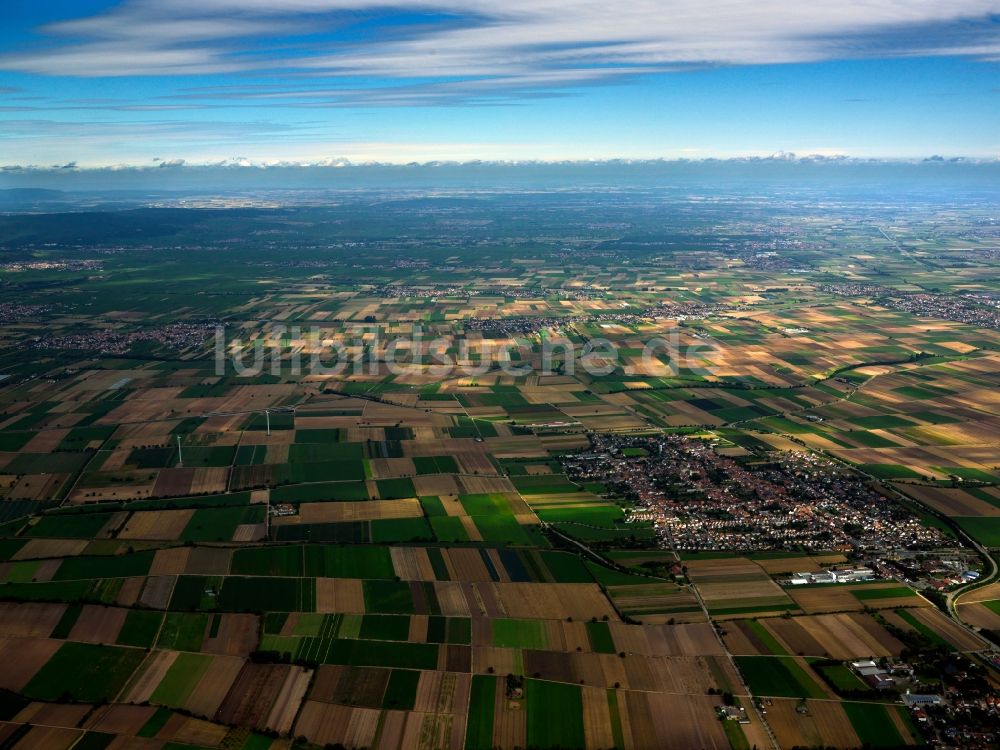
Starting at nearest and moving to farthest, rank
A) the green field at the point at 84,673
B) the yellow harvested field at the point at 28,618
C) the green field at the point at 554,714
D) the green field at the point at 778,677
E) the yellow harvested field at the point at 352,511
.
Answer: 1. the green field at the point at 554,714
2. the green field at the point at 84,673
3. the green field at the point at 778,677
4. the yellow harvested field at the point at 28,618
5. the yellow harvested field at the point at 352,511

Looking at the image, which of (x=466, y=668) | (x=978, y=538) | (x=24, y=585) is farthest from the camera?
(x=978, y=538)

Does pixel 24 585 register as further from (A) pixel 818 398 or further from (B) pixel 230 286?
(B) pixel 230 286

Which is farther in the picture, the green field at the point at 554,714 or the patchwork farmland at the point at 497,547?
the patchwork farmland at the point at 497,547

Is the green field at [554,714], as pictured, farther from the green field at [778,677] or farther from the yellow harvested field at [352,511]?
the yellow harvested field at [352,511]

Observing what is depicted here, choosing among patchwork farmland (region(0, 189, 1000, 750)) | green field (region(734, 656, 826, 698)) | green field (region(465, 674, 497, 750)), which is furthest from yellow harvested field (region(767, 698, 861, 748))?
green field (region(465, 674, 497, 750))

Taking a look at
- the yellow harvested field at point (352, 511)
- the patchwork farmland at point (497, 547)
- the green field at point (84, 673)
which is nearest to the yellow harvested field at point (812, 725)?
the patchwork farmland at point (497, 547)

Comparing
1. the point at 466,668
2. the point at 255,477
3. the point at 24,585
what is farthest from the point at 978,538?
the point at 24,585

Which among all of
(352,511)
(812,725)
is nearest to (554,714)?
(812,725)

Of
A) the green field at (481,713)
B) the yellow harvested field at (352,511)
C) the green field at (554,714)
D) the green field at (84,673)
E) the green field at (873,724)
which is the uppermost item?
the green field at (84,673)

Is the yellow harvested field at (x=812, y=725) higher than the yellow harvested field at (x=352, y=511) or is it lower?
higher

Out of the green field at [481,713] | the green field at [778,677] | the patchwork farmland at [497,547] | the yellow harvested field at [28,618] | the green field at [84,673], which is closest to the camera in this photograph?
the green field at [481,713]

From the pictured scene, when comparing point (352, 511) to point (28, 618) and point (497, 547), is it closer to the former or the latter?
point (497, 547)
